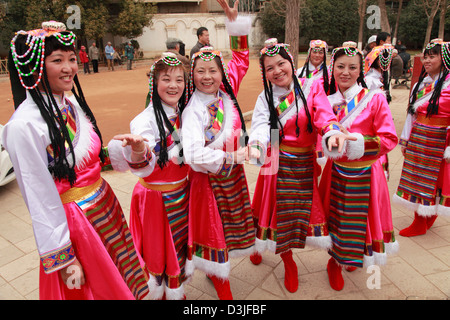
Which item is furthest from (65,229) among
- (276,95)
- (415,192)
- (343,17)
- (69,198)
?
(343,17)

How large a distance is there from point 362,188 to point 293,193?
1.62 feet

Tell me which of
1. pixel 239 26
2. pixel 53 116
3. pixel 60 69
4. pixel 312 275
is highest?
pixel 239 26

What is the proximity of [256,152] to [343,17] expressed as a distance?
3301 centimetres

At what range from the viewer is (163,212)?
2137 millimetres

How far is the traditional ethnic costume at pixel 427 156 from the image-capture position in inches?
118

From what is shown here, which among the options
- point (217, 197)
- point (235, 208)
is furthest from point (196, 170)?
point (235, 208)

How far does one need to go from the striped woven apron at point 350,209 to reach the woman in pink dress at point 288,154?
12 cm

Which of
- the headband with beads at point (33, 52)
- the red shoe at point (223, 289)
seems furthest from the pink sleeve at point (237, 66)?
the red shoe at point (223, 289)

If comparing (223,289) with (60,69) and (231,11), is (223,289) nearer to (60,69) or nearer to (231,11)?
(60,69)

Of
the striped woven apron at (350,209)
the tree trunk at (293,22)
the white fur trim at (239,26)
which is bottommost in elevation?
the striped woven apron at (350,209)

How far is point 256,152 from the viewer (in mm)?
2023

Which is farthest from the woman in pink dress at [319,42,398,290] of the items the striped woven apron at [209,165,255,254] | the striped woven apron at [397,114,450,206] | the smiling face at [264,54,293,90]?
the striped woven apron at [397,114,450,206]

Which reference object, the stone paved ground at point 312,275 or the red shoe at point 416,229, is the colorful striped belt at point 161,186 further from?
the red shoe at point 416,229

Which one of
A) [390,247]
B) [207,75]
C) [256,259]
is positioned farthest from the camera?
[256,259]
